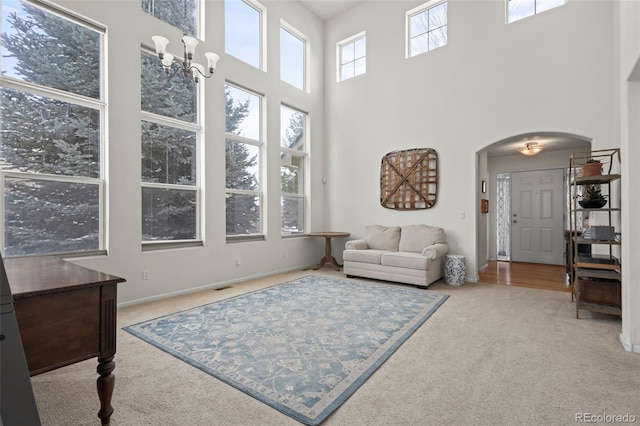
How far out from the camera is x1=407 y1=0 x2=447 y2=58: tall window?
542cm

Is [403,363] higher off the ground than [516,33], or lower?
lower

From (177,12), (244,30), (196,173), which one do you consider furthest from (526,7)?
(196,173)

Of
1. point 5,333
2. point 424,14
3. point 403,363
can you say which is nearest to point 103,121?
point 5,333

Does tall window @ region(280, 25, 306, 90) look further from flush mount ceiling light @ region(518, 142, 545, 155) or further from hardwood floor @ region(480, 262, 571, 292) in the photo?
hardwood floor @ region(480, 262, 571, 292)

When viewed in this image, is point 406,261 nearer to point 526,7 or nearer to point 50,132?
point 526,7

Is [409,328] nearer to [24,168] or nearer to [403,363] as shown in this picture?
[403,363]

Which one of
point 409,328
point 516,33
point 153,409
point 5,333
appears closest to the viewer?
point 5,333

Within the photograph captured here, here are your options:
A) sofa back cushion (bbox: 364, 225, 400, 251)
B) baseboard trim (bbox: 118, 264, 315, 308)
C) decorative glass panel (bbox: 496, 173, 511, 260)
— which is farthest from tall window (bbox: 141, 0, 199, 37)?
decorative glass panel (bbox: 496, 173, 511, 260)

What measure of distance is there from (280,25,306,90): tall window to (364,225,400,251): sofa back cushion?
3226 mm

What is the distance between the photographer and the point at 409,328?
9.77 feet

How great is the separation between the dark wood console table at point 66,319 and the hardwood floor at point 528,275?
17.1 feet

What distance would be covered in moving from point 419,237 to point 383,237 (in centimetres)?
64

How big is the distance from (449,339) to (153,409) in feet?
7.44

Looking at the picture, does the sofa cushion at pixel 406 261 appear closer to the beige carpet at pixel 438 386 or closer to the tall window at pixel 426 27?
the beige carpet at pixel 438 386
